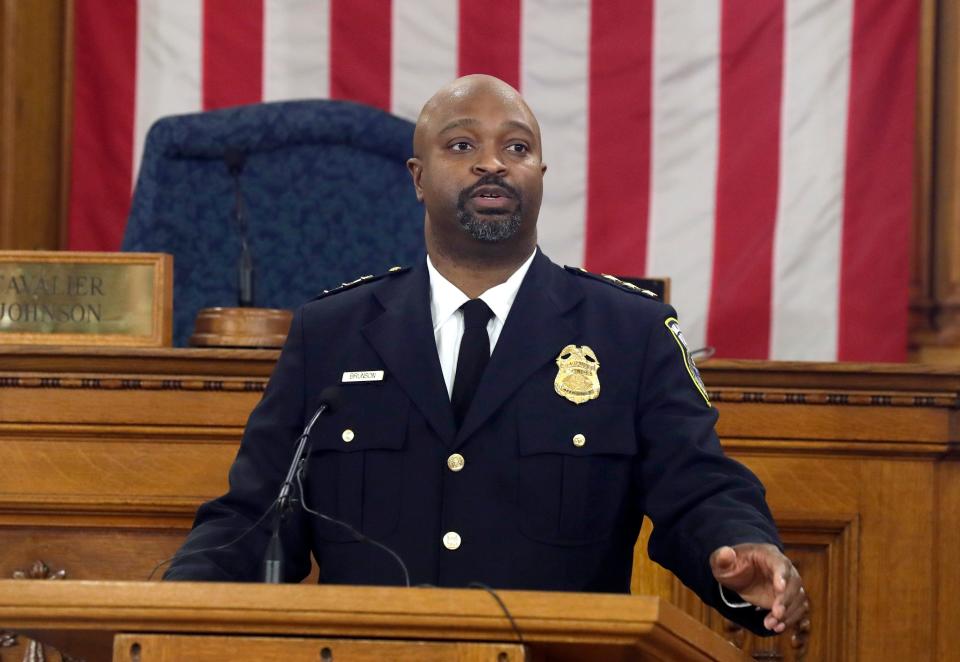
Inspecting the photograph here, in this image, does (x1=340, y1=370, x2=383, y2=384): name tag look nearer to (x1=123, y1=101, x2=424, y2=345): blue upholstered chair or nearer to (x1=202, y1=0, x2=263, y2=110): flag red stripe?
(x1=123, y1=101, x2=424, y2=345): blue upholstered chair

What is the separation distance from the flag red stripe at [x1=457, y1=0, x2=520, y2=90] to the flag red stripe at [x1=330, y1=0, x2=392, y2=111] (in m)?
0.22

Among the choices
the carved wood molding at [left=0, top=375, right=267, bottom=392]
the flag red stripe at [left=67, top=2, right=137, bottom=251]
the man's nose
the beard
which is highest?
the flag red stripe at [left=67, top=2, right=137, bottom=251]

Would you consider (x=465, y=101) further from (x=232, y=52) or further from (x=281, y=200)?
(x=232, y=52)

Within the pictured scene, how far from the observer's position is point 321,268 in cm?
415

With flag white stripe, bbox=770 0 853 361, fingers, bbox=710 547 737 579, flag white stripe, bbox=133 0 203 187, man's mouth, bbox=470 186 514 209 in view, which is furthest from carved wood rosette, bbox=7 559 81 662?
flag white stripe, bbox=770 0 853 361

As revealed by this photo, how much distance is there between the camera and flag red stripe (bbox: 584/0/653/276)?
4461 millimetres

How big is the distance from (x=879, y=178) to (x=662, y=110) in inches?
24.9

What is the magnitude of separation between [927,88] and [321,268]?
1760mm

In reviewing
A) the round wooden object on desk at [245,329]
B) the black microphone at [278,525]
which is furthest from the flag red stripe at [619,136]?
the black microphone at [278,525]

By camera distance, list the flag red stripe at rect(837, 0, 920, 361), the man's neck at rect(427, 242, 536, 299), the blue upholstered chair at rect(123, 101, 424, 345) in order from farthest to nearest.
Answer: the flag red stripe at rect(837, 0, 920, 361), the blue upholstered chair at rect(123, 101, 424, 345), the man's neck at rect(427, 242, 536, 299)

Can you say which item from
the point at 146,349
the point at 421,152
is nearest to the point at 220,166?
the point at 146,349

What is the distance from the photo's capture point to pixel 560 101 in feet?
14.7

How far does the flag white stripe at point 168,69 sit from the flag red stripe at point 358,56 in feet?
1.28

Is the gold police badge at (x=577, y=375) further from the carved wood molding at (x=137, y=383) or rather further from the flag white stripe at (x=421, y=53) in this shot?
the flag white stripe at (x=421, y=53)
